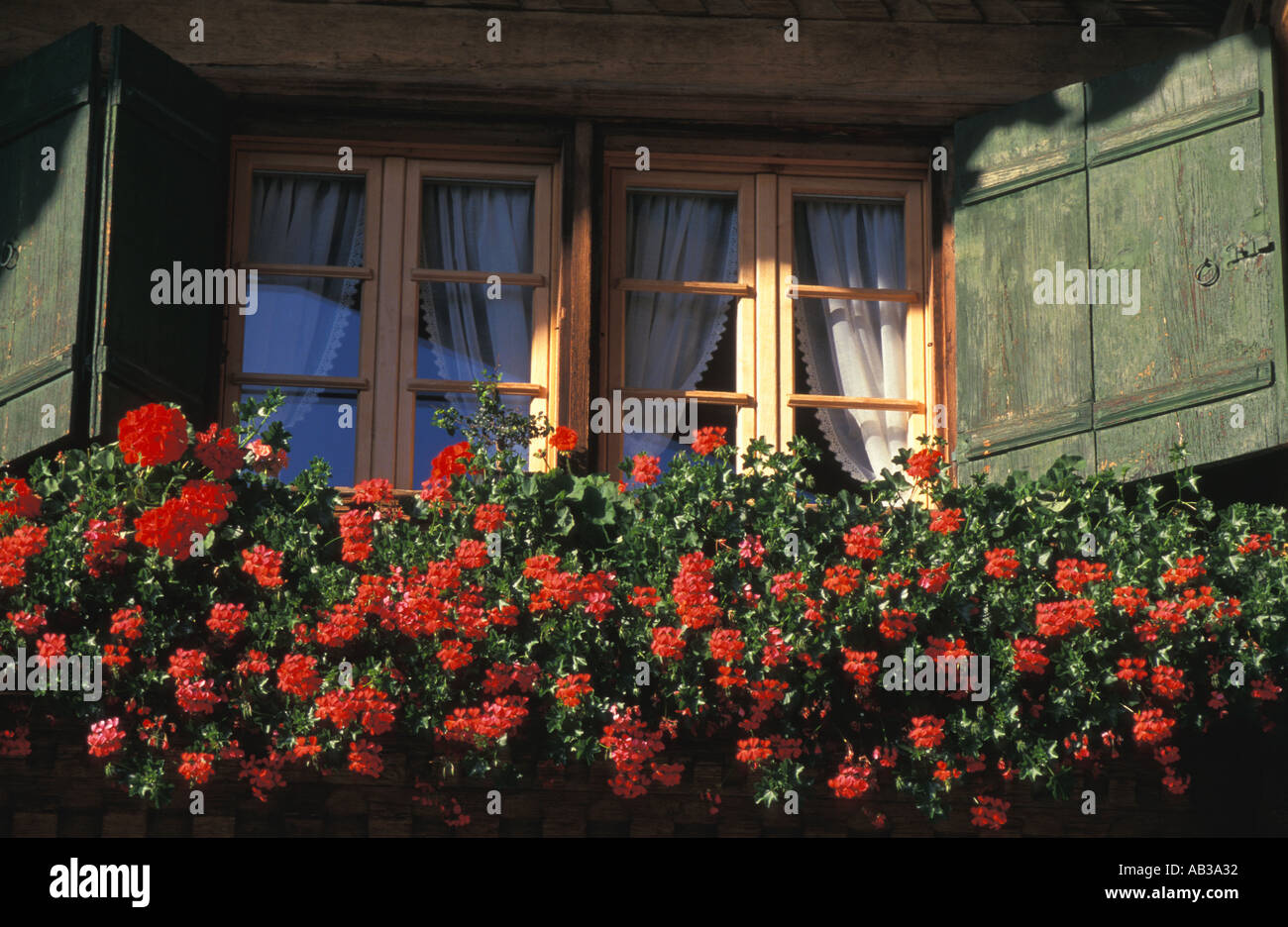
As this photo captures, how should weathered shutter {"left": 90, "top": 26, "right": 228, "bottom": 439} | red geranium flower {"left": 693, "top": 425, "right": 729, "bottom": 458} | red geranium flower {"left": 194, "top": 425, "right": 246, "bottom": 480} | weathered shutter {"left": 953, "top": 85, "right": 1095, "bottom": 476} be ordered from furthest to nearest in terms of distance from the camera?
weathered shutter {"left": 953, "top": 85, "right": 1095, "bottom": 476} < weathered shutter {"left": 90, "top": 26, "right": 228, "bottom": 439} < red geranium flower {"left": 693, "top": 425, "right": 729, "bottom": 458} < red geranium flower {"left": 194, "top": 425, "right": 246, "bottom": 480}

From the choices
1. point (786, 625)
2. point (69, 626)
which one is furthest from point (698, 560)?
point (69, 626)

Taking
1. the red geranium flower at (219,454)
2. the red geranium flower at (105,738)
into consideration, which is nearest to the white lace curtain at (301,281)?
the red geranium flower at (219,454)

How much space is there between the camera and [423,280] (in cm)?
779

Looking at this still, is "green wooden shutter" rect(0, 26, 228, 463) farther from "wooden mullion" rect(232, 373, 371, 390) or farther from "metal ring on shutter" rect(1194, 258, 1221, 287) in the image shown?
"metal ring on shutter" rect(1194, 258, 1221, 287)

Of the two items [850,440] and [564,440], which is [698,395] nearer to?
[850,440]

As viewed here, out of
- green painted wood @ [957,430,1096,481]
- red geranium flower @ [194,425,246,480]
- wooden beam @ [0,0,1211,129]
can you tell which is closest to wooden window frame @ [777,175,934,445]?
wooden beam @ [0,0,1211,129]

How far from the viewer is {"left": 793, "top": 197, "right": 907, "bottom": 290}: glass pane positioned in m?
7.98

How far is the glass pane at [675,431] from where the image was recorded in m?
7.70

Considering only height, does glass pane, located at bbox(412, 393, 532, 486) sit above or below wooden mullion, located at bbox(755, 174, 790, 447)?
below

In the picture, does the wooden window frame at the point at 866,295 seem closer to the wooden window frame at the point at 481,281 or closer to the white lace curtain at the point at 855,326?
the white lace curtain at the point at 855,326

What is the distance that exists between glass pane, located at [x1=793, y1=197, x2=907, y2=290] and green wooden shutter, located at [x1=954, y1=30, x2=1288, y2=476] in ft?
1.41

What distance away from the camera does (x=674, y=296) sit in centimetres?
790

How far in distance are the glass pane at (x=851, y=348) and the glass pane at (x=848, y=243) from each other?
102 millimetres

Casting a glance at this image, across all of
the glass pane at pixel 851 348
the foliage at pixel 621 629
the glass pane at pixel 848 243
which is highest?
the glass pane at pixel 848 243
